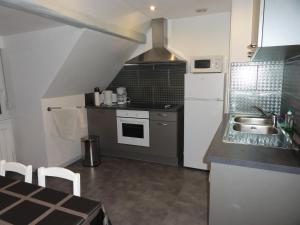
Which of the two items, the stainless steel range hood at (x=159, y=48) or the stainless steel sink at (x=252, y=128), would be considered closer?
the stainless steel sink at (x=252, y=128)

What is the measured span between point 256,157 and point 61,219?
1220 millimetres

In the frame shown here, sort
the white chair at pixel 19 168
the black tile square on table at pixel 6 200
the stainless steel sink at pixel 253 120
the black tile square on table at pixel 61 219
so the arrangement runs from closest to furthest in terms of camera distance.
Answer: the black tile square on table at pixel 61 219, the black tile square on table at pixel 6 200, the white chair at pixel 19 168, the stainless steel sink at pixel 253 120

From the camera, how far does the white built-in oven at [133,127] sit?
134 inches

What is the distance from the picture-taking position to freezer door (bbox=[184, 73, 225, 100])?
2874 mm

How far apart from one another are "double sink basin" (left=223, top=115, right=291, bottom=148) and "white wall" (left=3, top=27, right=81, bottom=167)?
6.73ft

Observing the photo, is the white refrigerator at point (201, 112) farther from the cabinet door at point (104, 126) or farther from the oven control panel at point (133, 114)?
the cabinet door at point (104, 126)

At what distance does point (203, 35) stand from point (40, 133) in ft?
9.72

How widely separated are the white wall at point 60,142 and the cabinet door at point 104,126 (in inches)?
8.1

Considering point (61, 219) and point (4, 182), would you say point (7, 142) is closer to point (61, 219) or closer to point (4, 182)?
point (4, 182)

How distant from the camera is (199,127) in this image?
122 inches

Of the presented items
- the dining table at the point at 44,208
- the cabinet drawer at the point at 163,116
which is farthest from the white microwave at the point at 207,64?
the dining table at the point at 44,208

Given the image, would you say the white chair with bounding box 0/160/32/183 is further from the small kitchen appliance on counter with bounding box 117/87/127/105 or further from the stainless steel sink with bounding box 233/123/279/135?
the small kitchen appliance on counter with bounding box 117/87/127/105

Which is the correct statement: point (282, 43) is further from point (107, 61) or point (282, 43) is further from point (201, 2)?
point (107, 61)

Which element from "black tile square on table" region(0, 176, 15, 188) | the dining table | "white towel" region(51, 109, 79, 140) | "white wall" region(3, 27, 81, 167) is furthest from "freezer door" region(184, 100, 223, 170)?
"black tile square on table" region(0, 176, 15, 188)
